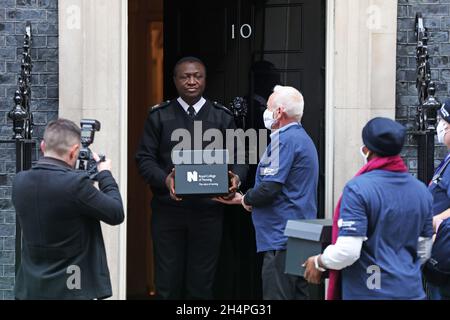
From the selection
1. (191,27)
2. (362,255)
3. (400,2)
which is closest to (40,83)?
(191,27)

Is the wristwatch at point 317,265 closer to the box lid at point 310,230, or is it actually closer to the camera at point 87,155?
the box lid at point 310,230

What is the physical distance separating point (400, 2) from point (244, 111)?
4.94ft

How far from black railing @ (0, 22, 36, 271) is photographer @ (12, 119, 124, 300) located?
60.3 inches

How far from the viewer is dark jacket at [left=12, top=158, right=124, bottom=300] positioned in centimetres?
460

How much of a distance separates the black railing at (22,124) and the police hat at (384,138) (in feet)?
8.92

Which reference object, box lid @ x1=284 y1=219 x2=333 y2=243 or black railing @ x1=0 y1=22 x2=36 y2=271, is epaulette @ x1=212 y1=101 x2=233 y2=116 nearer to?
black railing @ x1=0 y1=22 x2=36 y2=271

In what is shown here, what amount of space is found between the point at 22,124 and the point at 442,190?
114 inches

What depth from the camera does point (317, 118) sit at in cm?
703

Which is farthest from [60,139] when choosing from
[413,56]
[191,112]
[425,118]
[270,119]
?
[413,56]

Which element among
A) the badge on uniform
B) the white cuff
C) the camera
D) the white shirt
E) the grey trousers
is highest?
the white shirt

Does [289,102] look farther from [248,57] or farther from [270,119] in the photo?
[248,57]

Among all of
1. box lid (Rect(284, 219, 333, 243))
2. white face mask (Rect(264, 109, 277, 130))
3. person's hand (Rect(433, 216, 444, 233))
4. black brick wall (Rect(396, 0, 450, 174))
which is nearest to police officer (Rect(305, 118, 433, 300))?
box lid (Rect(284, 219, 333, 243))

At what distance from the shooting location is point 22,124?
247 inches
